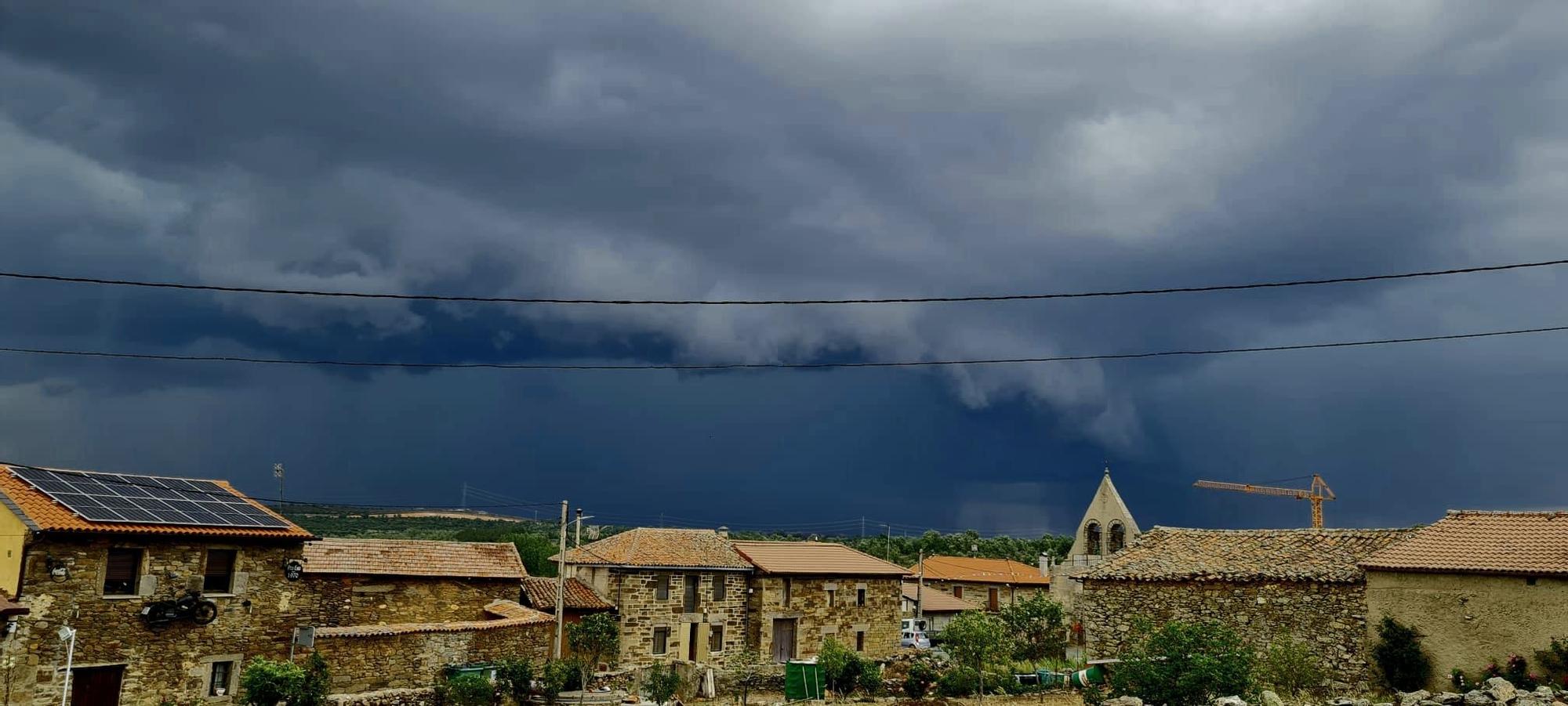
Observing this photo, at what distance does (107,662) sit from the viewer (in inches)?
1032

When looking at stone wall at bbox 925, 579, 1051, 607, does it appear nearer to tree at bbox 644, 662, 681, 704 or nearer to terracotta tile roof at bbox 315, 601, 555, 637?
tree at bbox 644, 662, 681, 704

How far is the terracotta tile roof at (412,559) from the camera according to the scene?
121ft

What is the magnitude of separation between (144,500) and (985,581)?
192 ft

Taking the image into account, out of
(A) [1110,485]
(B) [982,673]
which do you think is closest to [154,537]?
(B) [982,673]

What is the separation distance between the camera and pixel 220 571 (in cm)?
2892

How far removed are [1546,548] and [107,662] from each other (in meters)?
41.8

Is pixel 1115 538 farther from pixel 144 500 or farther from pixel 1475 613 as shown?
pixel 144 500

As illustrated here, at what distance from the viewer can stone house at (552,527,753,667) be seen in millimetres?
45469

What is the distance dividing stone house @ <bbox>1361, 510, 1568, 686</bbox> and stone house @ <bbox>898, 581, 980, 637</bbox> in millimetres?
36382

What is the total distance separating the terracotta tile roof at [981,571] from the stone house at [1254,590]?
117 feet

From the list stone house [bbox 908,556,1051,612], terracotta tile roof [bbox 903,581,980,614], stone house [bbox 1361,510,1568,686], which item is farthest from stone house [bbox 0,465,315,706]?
stone house [bbox 908,556,1051,612]

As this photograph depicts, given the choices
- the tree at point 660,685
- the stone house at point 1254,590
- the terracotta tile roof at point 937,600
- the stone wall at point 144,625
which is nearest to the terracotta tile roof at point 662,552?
the tree at point 660,685

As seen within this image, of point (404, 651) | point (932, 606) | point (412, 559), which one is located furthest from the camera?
point (932, 606)

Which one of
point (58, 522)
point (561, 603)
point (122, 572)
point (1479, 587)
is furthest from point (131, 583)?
point (1479, 587)
